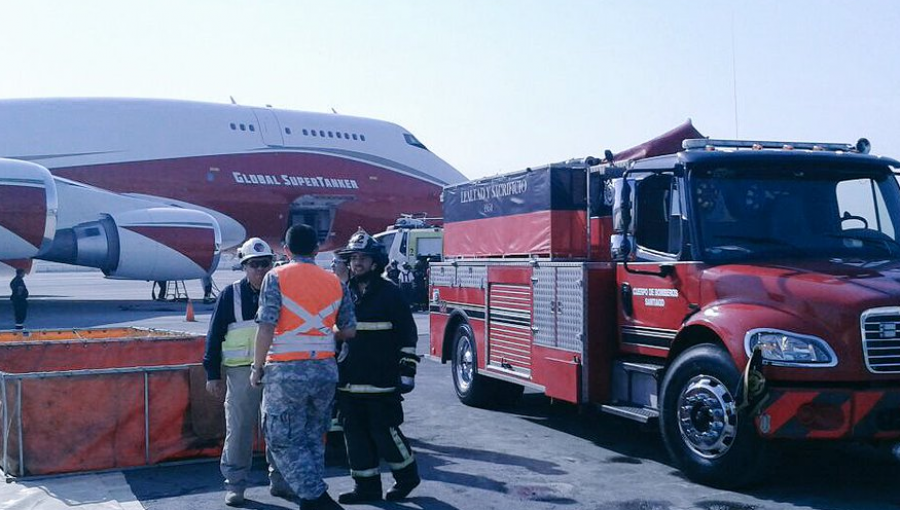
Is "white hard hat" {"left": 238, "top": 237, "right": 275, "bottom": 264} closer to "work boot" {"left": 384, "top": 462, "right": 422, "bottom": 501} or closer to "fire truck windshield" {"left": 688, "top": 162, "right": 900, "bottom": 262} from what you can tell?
"work boot" {"left": 384, "top": 462, "right": 422, "bottom": 501}

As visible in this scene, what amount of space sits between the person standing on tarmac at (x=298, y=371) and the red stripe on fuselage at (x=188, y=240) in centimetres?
2049

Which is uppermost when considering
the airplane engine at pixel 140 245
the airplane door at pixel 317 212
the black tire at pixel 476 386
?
the airplane door at pixel 317 212

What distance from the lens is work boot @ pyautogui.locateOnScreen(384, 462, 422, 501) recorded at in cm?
687

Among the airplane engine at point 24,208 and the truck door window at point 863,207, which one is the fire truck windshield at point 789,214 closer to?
the truck door window at point 863,207

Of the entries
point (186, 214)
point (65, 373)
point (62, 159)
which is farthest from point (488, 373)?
point (62, 159)

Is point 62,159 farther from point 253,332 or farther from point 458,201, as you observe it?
point 253,332

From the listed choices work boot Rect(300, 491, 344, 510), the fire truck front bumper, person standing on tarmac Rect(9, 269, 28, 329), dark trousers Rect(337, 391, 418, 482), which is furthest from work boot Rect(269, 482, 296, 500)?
person standing on tarmac Rect(9, 269, 28, 329)

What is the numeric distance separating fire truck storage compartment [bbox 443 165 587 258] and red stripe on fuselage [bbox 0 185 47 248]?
1375 centimetres

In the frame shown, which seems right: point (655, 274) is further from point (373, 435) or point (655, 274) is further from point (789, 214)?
point (373, 435)

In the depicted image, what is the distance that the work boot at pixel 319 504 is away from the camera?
20.1 ft


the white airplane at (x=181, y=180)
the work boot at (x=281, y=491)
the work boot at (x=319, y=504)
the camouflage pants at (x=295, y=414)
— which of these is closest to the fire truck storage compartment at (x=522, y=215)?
the work boot at (x=281, y=491)

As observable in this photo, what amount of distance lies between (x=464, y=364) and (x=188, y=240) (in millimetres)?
16457

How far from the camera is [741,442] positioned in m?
6.69

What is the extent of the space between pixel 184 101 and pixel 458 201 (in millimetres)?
20255
